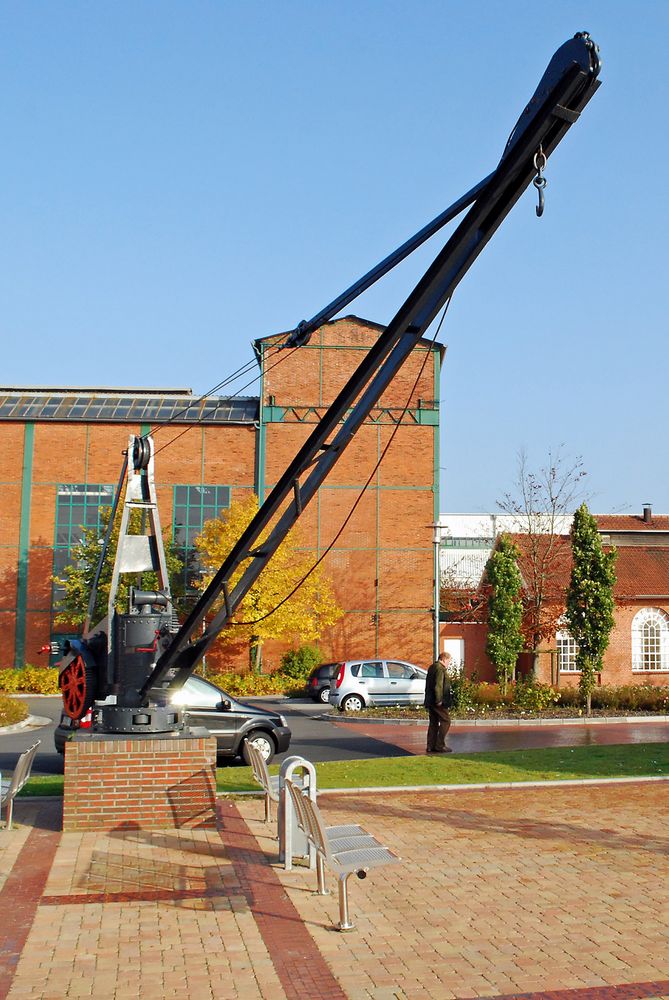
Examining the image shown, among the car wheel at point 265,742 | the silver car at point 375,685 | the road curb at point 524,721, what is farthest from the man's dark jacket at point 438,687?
the silver car at point 375,685

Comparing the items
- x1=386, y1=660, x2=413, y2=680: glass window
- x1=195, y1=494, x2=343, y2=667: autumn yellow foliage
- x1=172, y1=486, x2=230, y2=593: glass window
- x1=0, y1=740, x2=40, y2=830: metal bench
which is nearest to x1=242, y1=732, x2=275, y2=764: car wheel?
x1=0, y1=740, x2=40, y2=830: metal bench

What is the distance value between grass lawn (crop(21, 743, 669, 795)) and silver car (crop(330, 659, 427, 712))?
1067 centimetres

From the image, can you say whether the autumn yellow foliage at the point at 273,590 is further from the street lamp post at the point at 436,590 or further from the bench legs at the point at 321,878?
the bench legs at the point at 321,878

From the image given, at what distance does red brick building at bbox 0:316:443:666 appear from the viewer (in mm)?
39625

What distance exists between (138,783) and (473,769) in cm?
620

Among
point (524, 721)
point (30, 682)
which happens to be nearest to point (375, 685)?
point (524, 721)

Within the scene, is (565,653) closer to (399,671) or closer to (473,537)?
(399,671)

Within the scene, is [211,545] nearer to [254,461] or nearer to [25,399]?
[254,461]

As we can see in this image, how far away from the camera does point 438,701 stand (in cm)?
1709

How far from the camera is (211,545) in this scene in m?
36.4

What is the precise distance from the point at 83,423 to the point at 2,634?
8.59 meters

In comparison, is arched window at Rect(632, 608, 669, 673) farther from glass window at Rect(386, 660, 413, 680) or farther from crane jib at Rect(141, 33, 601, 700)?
crane jib at Rect(141, 33, 601, 700)

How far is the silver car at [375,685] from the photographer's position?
2766 centimetres

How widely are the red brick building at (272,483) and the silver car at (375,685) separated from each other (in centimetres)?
1109
